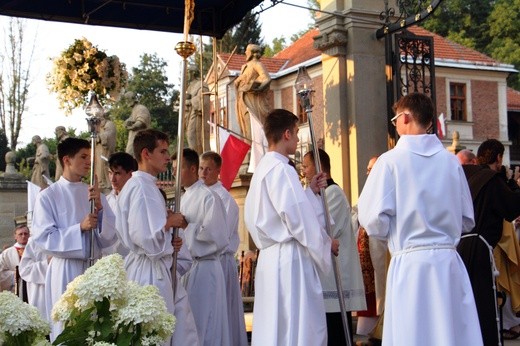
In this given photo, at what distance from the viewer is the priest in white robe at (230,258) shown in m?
9.85

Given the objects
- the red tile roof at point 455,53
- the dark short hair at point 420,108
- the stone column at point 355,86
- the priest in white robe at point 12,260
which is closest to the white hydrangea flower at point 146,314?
the dark short hair at point 420,108

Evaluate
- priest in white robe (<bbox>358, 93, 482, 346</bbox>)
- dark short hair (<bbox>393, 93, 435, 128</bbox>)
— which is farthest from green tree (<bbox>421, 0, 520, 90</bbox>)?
priest in white robe (<bbox>358, 93, 482, 346</bbox>)

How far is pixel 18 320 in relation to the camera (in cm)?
468

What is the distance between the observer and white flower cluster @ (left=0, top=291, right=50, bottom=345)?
466cm

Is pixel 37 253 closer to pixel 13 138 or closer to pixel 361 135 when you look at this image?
pixel 361 135

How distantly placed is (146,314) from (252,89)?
42.9 feet

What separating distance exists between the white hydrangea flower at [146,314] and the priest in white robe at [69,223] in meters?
3.51

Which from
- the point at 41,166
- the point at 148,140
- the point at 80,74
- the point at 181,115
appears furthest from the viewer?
the point at 41,166

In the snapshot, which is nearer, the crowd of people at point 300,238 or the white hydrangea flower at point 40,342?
the white hydrangea flower at point 40,342

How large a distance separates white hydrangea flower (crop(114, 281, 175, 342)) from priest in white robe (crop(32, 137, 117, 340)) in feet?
11.5

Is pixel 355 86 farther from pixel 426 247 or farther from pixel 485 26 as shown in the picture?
pixel 485 26

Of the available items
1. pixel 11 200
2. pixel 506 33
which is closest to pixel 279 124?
pixel 11 200

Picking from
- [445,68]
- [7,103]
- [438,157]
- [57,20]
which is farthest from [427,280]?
[445,68]

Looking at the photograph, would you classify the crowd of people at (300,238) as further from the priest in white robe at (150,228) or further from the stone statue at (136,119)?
the stone statue at (136,119)
